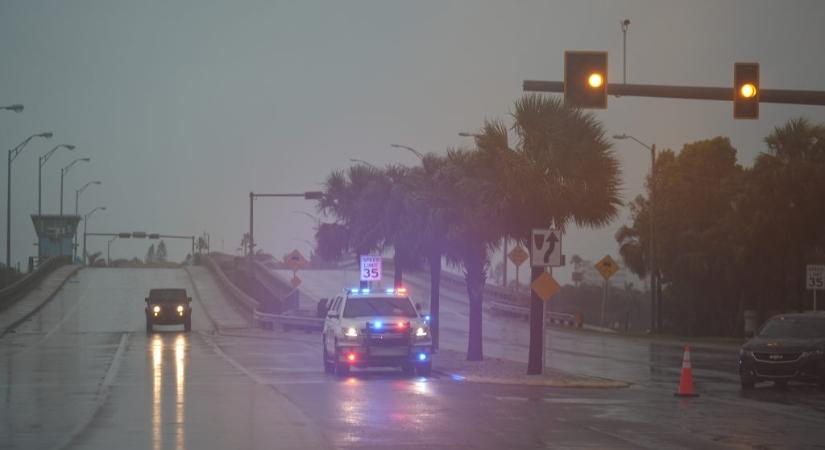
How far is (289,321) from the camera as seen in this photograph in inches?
2229

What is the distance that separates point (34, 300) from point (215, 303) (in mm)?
10734

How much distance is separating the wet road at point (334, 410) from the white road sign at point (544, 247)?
2.92 m

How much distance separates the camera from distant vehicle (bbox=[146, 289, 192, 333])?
53.7 m

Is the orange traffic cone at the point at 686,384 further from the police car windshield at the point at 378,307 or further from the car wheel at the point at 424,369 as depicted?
the police car windshield at the point at 378,307

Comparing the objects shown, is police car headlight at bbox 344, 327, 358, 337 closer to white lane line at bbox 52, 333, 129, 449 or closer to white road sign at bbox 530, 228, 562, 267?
white road sign at bbox 530, 228, 562, 267

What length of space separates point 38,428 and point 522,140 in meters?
14.4

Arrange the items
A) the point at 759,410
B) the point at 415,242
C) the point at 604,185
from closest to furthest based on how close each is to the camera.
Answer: the point at 759,410 → the point at 604,185 → the point at 415,242

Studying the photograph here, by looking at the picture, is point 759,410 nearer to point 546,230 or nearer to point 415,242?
point 546,230

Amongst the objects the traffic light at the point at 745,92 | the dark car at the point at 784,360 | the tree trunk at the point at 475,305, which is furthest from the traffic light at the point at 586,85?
the tree trunk at the point at 475,305

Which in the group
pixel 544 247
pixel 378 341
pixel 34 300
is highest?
pixel 544 247

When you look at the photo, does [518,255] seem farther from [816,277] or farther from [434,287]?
[434,287]

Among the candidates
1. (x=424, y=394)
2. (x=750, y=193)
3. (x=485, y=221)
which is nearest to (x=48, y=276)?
(x=750, y=193)

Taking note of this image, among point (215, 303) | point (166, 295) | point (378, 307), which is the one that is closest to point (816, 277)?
point (378, 307)

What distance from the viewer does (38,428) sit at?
55.5 ft
